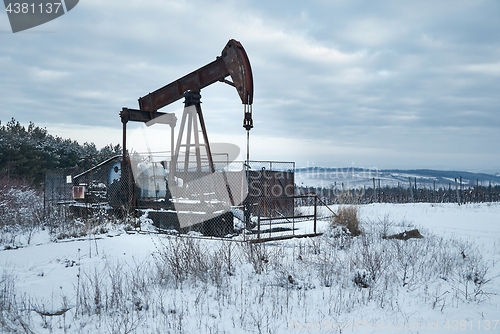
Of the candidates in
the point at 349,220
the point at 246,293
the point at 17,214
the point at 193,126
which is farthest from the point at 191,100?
Result: the point at 246,293

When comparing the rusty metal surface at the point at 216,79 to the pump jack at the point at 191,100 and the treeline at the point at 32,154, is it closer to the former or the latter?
the pump jack at the point at 191,100

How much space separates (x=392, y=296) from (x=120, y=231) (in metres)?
7.72

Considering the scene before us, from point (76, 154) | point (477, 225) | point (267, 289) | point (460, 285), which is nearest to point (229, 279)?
point (267, 289)

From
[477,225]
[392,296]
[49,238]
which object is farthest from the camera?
[477,225]

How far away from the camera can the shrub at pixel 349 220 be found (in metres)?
10.3

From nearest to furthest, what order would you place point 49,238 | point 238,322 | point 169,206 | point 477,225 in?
point 238,322, point 49,238, point 169,206, point 477,225

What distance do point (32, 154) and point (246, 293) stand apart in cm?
2699

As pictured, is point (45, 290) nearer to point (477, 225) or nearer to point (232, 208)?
point (232, 208)

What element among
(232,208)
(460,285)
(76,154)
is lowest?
(460,285)

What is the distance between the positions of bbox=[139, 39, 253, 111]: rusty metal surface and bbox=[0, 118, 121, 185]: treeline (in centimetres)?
949

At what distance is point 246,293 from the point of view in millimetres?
5488

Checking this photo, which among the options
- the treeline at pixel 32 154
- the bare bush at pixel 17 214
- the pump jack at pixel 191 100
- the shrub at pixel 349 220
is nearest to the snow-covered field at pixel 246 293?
the shrub at pixel 349 220

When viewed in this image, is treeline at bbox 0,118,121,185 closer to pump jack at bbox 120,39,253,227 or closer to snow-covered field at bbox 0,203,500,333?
pump jack at bbox 120,39,253,227

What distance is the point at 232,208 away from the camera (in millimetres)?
10969
